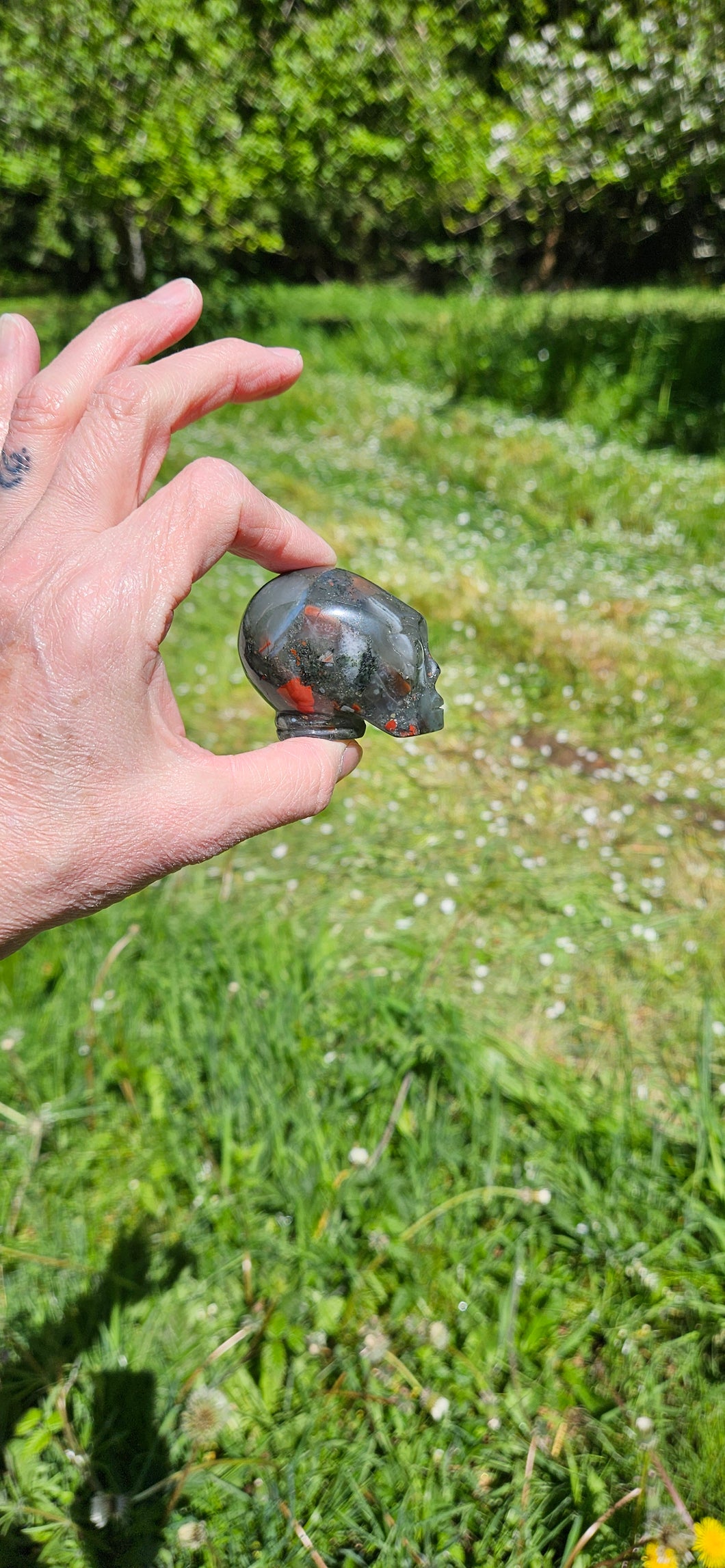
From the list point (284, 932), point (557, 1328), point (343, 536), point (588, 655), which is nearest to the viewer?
point (557, 1328)

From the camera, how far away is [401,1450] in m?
1.78

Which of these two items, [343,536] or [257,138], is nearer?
[343,536]

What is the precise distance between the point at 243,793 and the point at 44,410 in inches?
22.8

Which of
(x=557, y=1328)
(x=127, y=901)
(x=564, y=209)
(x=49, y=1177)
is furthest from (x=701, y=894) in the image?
(x=564, y=209)

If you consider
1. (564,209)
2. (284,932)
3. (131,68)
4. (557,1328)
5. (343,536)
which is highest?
(131,68)

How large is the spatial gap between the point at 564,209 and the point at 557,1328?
53.6 feet

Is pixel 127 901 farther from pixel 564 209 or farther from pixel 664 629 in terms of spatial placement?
pixel 564 209

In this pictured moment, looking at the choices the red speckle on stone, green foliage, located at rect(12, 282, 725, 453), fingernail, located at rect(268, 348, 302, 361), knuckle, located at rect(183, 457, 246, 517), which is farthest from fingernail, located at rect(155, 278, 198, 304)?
green foliage, located at rect(12, 282, 725, 453)

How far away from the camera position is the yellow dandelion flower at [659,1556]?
150 centimetres

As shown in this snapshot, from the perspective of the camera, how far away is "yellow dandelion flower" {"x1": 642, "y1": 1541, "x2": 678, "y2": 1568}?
1500 mm

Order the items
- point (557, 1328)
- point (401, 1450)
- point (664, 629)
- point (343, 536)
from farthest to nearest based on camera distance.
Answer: point (343, 536) < point (664, 629) < point (557, 1328) < point (401, 1450)

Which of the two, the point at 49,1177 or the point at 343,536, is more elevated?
the point at 343,536

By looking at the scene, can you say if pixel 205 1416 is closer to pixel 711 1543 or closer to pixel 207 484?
pixel 711 1543

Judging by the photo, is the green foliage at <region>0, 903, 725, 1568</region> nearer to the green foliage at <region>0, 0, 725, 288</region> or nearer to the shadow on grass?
the shadow on grass
